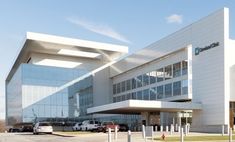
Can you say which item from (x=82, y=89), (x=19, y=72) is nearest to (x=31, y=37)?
(x=19, y=72)

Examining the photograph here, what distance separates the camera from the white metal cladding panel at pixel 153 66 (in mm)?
56213

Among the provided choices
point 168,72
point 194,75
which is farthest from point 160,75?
point 194,75

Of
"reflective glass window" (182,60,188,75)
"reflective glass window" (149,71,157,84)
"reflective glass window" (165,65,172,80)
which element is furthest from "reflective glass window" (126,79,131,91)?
"reflective glass window" (182,60,188,75)

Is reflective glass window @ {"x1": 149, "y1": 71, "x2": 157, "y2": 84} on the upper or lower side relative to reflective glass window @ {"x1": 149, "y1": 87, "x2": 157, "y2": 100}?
upper

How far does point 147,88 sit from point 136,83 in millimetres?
5883

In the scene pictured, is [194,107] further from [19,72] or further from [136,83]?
[19,72]

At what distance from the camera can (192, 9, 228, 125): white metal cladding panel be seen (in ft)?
156

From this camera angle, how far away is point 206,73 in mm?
50281

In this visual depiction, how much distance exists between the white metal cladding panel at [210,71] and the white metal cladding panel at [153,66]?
331 cm

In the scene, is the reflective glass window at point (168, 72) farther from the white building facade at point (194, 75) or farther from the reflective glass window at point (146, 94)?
the reflective glass window at point (146, 94)

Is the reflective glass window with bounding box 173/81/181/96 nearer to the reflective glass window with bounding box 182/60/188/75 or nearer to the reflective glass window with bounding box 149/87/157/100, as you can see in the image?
the reflective glass window with bounding box 182/60/188/75

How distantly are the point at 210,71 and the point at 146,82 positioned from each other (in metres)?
20.3

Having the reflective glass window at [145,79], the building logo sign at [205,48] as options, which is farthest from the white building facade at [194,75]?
the reflective glass window at [145,79]

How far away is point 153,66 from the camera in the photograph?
65562 millimetres
